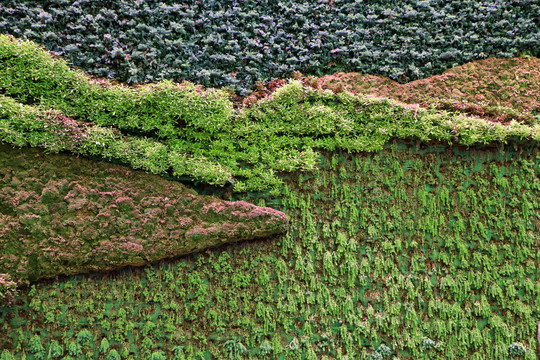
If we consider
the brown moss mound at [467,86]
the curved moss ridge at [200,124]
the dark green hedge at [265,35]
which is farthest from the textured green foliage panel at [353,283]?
the dark green hedge at [265,35]

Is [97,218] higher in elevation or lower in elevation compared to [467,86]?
lower

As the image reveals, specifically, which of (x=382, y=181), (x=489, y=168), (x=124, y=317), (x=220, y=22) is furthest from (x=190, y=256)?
(x=489, y=168)

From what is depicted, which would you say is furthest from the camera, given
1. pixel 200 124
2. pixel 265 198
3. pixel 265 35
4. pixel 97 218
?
pixel 265 35

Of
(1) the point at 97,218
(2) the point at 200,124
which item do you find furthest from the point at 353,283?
(1) the point at 97,218

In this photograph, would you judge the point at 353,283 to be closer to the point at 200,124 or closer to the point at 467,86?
the point at 200,124

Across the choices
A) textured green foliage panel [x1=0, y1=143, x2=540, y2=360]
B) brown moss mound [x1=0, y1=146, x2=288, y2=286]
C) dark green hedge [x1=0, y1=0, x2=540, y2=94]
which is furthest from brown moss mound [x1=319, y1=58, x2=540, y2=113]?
brown moss mound [x1=0, y1=146, x2=288, y2=286]

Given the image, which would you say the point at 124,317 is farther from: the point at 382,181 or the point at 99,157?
the point at 382,181
